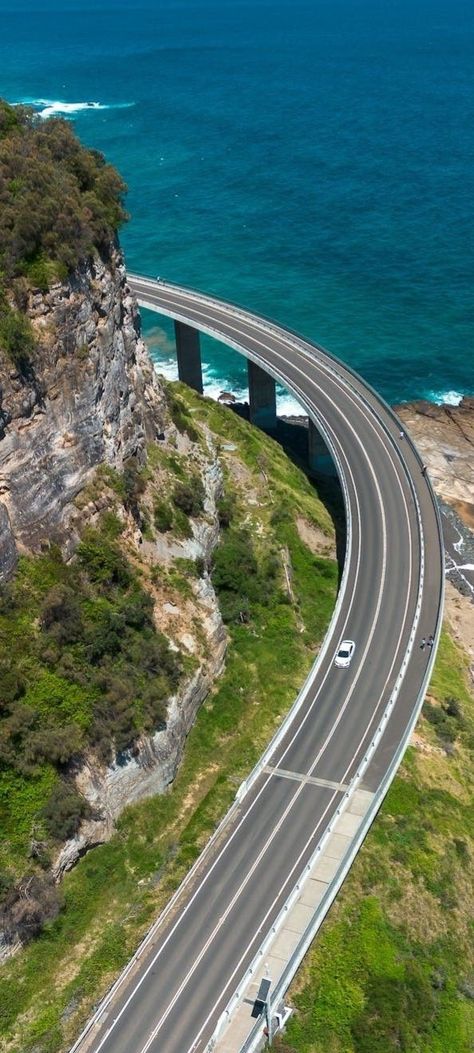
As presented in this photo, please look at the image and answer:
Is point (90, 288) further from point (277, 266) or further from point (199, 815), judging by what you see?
point (277, 266)

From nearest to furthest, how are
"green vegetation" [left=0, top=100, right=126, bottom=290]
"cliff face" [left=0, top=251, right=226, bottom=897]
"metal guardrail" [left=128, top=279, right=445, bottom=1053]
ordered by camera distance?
"metal guardrail" [left=128, top=279, right=445, bottom=1053] → "cliff face" [left=0, top=251, right=226, bottom=897] → "green vegetation" [left=0, top=100, right=126, bottom=290]

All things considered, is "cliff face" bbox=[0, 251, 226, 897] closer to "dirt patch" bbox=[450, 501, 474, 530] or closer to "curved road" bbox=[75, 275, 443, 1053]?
"curved road" bbox=[75, 275, 443, 1053]

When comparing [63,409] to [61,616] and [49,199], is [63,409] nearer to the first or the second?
[61,616]

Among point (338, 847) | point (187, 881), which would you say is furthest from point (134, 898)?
point (338, 847)

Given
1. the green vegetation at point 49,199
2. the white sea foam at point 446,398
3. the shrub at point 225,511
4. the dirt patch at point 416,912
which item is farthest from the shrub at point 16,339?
the white sea foam at point 446,398

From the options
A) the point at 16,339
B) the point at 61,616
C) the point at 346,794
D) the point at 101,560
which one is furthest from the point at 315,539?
the point at 16,339

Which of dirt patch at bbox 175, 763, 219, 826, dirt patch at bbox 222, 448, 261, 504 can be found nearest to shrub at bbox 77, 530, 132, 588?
dirt patch at bbox 175, 763, 219, 826

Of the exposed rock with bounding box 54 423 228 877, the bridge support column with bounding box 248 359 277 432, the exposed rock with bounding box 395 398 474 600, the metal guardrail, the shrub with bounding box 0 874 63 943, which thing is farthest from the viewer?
the bridge support column with bounding box 248 359 277 432
